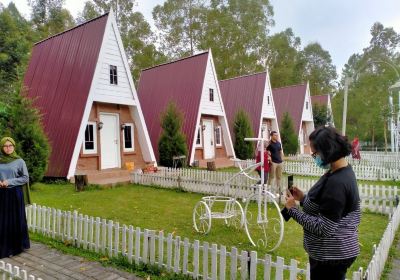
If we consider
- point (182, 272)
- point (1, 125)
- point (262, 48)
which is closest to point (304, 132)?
point (262, 48)

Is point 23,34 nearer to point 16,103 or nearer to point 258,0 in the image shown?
point 16,103

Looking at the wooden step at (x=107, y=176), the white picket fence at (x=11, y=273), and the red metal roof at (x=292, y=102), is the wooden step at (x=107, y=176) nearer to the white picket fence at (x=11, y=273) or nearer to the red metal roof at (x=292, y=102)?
the white picket fence at (x=11, y=273)

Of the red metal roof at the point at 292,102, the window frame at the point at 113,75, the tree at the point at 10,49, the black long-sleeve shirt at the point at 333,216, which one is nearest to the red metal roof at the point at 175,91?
the window frame at the point at 113,75

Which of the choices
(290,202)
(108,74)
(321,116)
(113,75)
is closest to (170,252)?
(290,202)

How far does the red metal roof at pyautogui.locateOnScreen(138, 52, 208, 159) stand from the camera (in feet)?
59.2

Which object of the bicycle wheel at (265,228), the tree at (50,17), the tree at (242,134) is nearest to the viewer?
the bicycle wheel at (265,228)

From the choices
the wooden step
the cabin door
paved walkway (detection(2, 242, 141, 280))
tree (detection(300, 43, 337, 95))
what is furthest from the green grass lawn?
tree (detection(300, 43, 337, 95))

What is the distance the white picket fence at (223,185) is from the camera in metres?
8.70

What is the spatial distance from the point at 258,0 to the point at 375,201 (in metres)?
33.5

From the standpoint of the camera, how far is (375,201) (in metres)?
8.88

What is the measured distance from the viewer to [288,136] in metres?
26.0

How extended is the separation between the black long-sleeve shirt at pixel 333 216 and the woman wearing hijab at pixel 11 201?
4.59 meters

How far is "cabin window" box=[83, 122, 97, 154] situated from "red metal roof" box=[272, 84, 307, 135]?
64.7 feet

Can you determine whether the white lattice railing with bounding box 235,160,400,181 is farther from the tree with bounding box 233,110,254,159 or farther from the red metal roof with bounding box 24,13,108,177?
the red metal roof with bounding box 24,13,108,177
